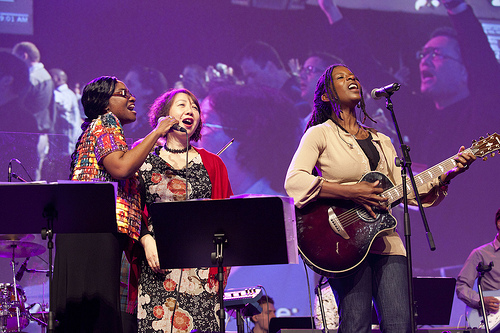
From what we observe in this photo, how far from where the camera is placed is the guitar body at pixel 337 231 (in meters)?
2.69

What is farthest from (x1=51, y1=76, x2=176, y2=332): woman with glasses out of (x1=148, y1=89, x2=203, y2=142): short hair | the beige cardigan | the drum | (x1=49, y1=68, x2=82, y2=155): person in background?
(x1=49, y1=68, x2=82, y2=155): person in background

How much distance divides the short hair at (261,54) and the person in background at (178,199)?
3.28 meters

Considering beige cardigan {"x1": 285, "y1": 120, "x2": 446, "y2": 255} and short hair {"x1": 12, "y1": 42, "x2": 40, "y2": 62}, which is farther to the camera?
short hair {"x1": 12, "y1": 42, "x2": 40, "y2": 62}

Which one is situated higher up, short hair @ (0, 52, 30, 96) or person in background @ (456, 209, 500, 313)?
short hair @ (0, 52, 30, 96)

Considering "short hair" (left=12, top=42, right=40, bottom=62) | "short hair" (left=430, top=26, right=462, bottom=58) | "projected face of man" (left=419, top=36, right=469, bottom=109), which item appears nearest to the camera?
"short hair" (left=12, top=42, right=40, bottom=62)

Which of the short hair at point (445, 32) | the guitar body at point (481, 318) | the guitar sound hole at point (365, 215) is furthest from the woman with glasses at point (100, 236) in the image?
the short hair at point (445, 32)

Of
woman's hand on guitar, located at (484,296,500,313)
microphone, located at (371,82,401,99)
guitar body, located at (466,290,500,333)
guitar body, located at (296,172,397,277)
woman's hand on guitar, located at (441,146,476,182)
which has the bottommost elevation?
guitar body, located at (466,290,500,333)

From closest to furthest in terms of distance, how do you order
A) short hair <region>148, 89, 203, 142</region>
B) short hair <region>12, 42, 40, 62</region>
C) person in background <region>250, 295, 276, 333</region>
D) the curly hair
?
the curly hair
short hair <region>148, 89, 203, 142</region>
person in background <region>250, 295, 276, 333</region>
short hair <region>12, 42, 40, 62</region>

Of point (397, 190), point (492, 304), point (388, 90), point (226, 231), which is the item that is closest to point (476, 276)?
point (492, 304)

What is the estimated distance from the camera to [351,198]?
280cm

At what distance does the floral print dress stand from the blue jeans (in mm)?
737

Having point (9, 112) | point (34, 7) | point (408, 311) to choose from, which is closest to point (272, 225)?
point (408, 311)

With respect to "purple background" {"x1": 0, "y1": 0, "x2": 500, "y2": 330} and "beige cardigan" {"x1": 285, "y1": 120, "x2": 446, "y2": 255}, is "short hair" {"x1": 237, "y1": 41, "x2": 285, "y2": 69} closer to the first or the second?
"purple background" {"x1": 0, "y1": 0, "x2": 500, "y2": 330}

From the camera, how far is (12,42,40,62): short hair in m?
6.05
